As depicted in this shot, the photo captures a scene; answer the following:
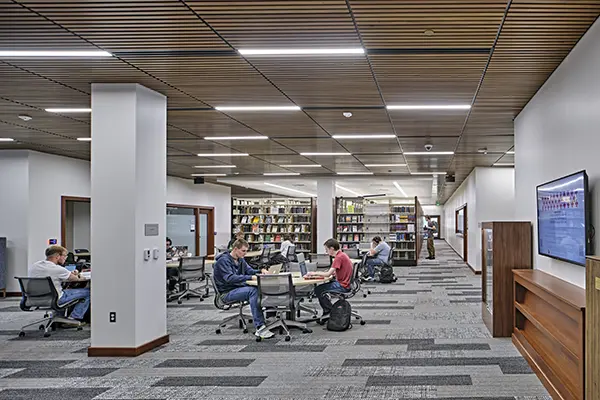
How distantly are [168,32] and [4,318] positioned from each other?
22.3ft

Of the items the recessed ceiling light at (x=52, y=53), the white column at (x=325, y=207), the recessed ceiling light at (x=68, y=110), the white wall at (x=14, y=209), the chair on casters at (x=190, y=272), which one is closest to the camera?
the recessed ceiling light at (x=52, y=53)

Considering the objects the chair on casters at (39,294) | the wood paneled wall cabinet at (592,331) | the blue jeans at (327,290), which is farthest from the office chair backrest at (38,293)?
the wood paneled wall cabinet at (592,331)

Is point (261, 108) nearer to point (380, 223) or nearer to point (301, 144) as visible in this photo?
point (301, 144)

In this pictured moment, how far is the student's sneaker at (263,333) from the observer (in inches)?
302

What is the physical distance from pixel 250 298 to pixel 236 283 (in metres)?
0.31

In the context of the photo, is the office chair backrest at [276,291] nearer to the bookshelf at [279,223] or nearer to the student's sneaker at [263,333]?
the student's sneaker at [263,333]

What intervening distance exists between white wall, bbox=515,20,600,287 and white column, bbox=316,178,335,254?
10.4 metres

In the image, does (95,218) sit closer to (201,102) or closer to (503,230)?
(201,102)

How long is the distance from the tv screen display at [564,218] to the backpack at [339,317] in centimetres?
263

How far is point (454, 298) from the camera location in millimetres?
11547

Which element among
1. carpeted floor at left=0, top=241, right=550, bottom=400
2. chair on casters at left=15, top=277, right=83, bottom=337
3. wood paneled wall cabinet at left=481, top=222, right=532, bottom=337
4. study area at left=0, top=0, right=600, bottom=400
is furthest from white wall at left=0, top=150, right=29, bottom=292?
wood paneled wall cabinet at left=481, top=222, right=532, bottom=337

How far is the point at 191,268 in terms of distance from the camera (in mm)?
11617

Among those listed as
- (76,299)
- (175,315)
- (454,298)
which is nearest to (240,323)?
(175,315)

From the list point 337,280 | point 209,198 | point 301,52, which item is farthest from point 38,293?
point 209,198
